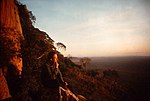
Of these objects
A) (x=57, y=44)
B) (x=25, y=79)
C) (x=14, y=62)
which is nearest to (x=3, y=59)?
(x=14, y=62)

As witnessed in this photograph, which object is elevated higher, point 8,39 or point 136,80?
point 8,39

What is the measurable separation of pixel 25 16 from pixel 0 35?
6.92m

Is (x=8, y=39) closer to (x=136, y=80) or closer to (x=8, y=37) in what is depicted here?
(x=8, y=37)

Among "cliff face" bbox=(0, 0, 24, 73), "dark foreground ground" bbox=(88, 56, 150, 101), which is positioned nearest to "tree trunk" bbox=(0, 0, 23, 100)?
"cliff face" bbox=(0, 0, 24, 73)

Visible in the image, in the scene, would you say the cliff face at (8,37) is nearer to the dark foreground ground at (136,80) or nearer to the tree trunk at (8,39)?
the tree trunk at (8,39)

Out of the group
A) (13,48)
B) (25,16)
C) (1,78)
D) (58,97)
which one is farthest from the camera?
(25,16)

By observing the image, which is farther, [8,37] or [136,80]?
[136,80]

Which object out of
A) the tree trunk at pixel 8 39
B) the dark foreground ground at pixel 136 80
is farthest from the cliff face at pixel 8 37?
the dark foreground ground at pixel 136 80

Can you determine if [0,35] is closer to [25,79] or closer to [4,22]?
[4,22]

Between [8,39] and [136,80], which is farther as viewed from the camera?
[136,80]

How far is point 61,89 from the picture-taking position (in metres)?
5.02

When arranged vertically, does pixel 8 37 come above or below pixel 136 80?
above

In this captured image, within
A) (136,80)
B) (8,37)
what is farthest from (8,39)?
(136,80)

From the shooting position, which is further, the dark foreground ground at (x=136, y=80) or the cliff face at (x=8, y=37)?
the dark foreground ground at (x=136, y=80)
